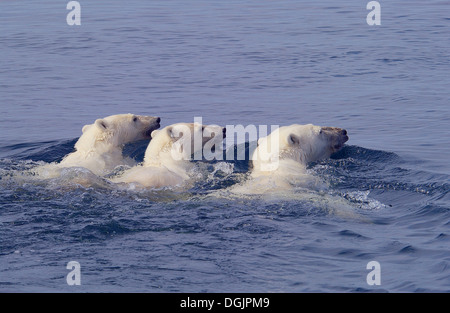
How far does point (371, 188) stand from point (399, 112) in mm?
5222

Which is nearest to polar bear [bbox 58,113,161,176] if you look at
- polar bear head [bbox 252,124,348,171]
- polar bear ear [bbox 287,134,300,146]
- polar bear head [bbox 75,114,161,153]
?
polar bear head [bbox 75,114,161,153]

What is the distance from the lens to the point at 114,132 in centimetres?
1094

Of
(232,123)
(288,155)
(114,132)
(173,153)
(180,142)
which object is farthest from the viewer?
(232,123)

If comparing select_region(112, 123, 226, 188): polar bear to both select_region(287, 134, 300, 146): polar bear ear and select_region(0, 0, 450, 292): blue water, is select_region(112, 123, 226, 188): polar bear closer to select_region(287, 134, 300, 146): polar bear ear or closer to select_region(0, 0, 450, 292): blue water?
select_region(0, 0, 450, 292): blue water

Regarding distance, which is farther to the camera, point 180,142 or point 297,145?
point 180,142

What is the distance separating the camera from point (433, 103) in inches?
588

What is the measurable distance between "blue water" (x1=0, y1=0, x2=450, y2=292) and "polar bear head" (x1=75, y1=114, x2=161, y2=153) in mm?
360

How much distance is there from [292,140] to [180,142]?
62.2 inches

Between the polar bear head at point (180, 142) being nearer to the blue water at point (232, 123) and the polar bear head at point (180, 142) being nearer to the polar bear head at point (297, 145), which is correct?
the blue water at point (232, 123)

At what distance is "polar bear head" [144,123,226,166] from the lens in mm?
10367

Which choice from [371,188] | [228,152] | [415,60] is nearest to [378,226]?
[371,188]

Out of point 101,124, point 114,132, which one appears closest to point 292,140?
point 114,132

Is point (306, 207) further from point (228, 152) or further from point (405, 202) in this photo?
point (228, 152)

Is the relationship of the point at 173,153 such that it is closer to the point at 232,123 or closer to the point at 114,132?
the point at 114,132
